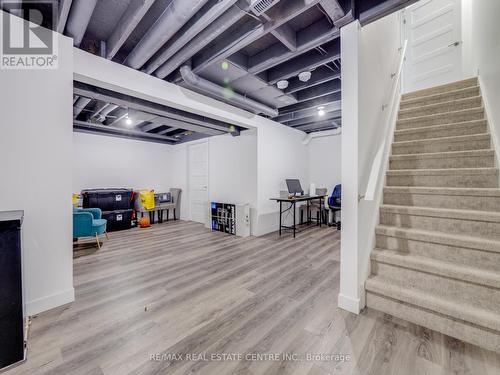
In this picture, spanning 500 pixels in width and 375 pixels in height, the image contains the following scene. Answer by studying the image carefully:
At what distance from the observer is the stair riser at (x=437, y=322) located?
149 cm

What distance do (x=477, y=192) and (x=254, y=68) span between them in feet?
9.25

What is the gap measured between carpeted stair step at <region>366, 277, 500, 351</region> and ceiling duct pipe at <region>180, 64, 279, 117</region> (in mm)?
3148

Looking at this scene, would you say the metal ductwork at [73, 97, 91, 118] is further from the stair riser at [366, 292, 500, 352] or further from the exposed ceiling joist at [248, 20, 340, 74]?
the stair riser at [366, 292, 500, 352]

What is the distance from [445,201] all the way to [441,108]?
1709 millimetres

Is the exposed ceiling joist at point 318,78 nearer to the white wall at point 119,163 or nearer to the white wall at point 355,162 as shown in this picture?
the white wall at point 355,162

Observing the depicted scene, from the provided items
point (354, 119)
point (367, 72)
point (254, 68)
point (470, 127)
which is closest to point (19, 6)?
point (254, 68)

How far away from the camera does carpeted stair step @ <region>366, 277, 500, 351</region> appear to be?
1.49 meters

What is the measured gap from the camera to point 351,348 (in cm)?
152

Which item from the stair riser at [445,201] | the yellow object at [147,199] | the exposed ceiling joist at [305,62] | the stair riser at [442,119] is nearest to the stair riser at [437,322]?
the stair riser at [445,201]

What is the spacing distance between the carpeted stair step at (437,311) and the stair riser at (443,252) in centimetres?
32

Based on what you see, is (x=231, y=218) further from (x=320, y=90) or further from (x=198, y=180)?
(x=320, y=90)

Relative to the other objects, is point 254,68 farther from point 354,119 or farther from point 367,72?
point 354,119

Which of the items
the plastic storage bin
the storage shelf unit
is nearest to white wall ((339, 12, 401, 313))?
the storage shelf unit

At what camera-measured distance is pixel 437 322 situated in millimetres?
1666
